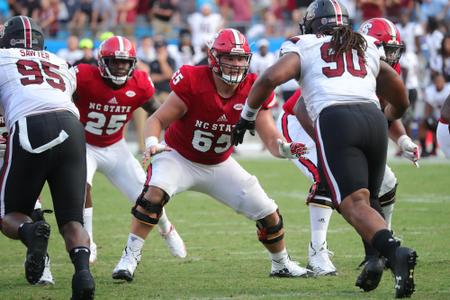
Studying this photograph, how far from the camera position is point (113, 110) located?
745 cm

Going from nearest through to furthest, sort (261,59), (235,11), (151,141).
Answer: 1. (151,141)
2. (261,59)
3. (235,11)

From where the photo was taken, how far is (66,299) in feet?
18.0

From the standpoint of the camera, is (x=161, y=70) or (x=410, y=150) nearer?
(x=410, y=150)

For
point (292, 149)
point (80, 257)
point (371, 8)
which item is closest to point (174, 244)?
point (292, 149)

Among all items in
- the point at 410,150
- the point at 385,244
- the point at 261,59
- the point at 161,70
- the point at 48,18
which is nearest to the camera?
the point at 385,244

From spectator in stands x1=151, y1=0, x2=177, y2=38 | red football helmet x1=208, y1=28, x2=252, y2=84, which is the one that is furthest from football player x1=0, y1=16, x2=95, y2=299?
spectator in stands x1=151, y1=0, x2=177, y2=38

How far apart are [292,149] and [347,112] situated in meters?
0.63

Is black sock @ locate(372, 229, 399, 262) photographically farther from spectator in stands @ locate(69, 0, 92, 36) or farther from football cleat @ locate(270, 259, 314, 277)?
spectator in stands @ locate(69, 0, 92, 36)

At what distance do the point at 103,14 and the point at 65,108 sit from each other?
14.8 m

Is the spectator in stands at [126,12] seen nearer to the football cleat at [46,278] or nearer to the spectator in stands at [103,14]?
the spectator in stands at [103,14]

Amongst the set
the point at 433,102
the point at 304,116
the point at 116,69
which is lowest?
the point at 433,102

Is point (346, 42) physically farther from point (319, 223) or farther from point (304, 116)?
point (319, 223)

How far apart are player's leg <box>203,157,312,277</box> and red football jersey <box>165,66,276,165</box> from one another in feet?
0.48

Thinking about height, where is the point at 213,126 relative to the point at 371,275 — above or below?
above
